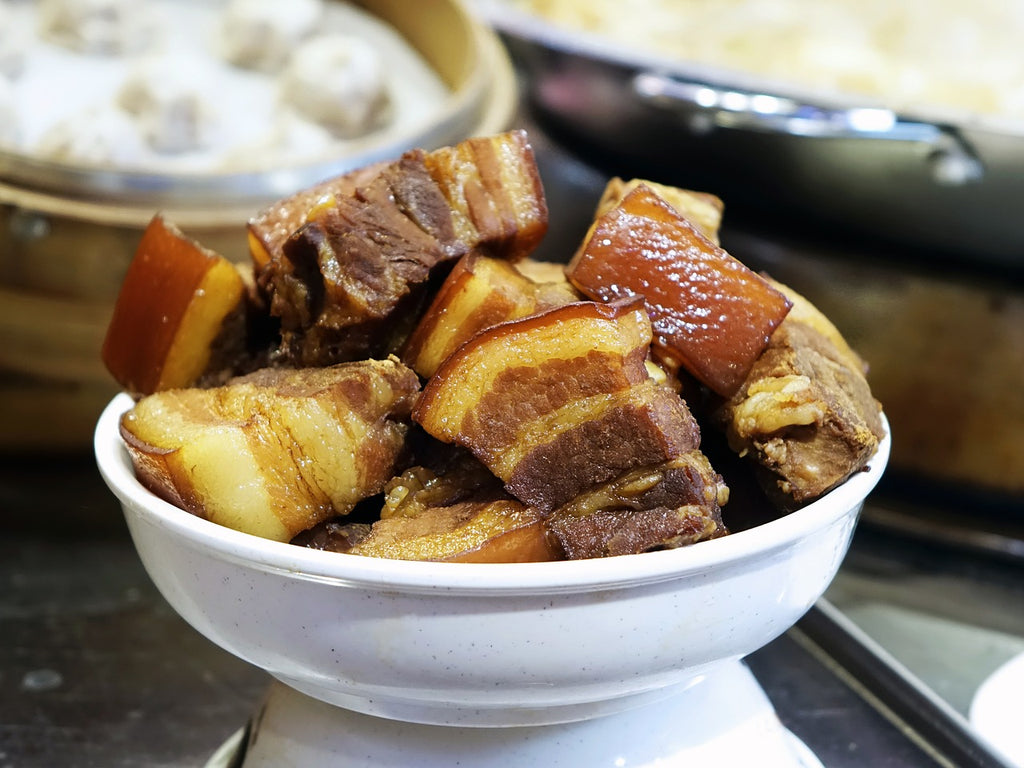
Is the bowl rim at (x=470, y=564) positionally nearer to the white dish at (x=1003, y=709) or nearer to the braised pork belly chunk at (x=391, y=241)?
the braised pork belly chunk at (x=391, y=241)

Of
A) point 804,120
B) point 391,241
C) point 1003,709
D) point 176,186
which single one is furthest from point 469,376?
point 804,120

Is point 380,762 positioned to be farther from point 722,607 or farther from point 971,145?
point 971,145

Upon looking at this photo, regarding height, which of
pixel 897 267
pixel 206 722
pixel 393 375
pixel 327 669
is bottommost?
pixel 206 722

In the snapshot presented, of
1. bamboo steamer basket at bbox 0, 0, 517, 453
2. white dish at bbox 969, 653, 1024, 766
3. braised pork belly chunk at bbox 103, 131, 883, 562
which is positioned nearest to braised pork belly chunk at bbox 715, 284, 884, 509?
braised pork belly chunk at bbox 103, 131, 883, 562

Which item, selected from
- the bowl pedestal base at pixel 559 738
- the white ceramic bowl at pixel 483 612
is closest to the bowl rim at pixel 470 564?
the white ceramic bowl at pixel 483 612

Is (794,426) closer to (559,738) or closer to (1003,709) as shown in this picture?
(559,738)

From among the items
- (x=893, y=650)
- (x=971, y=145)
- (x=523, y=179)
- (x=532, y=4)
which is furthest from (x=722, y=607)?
(x=532, y=4)
